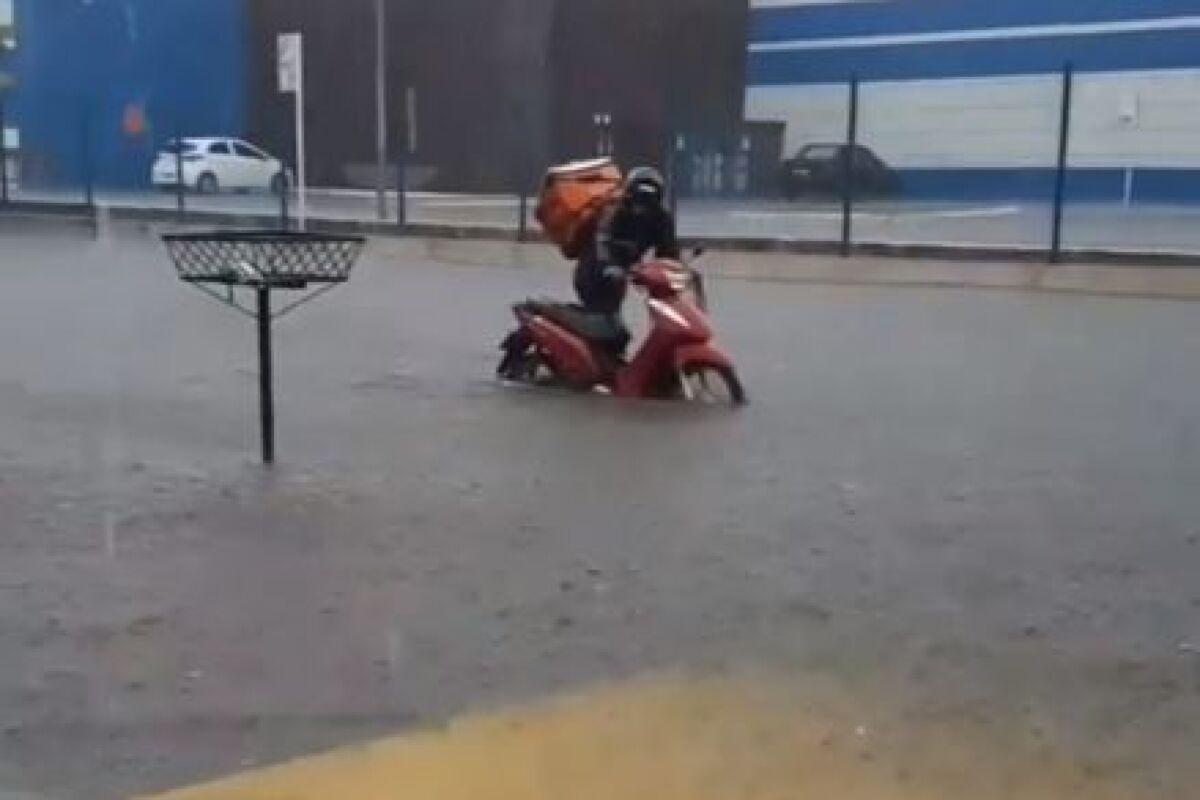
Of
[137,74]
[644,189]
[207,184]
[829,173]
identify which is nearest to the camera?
[644,189]

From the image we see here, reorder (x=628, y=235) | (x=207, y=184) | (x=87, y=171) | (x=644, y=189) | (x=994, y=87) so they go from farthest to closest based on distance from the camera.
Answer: (x=207, y=184) < (x=994, y=87) < (x=87, y=171) < (x=628, y=235) < (x=644, y=189)

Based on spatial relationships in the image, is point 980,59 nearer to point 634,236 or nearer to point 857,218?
point 857,218

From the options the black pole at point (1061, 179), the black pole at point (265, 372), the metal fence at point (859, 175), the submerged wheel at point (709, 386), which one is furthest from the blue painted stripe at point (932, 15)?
the black pole at point (265, 372)

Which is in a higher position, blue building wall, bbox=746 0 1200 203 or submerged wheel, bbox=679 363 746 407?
blue building wall, bbox=746 0 1200 203

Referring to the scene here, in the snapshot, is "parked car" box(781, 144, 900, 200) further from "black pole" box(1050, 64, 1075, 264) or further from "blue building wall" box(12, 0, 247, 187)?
"blue building wall" box(12, 0, 247, 187)

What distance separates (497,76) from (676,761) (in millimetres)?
48720

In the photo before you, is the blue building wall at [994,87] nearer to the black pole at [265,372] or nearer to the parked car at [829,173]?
the parked car at [829,173]

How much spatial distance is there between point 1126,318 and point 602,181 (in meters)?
7.48

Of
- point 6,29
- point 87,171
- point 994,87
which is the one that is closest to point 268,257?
point 87,171

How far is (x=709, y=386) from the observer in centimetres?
1170

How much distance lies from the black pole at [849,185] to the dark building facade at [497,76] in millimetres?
20602

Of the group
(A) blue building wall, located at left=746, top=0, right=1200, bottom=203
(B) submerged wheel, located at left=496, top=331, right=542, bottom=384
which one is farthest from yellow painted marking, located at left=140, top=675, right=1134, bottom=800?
(A) blue building wall, located at left=746, top=0, right=1200, bottom=203

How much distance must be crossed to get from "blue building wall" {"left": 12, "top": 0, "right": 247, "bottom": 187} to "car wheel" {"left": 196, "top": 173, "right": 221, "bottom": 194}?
235 inches

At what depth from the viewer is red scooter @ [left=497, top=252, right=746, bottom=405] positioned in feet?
36.3
